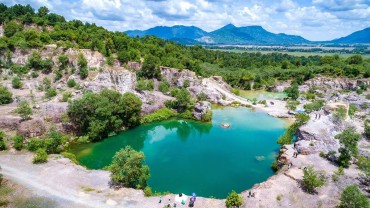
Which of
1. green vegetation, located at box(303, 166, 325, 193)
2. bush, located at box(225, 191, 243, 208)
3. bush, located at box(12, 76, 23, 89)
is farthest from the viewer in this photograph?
bush, located at box(12, 76, 23, 89)

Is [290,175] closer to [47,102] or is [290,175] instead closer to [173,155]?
[173,155]

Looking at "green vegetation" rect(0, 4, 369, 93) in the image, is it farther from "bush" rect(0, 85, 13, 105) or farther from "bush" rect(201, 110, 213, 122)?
"bush" rect(201, 110, 213, 122)

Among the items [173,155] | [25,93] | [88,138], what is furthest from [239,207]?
[25,93]

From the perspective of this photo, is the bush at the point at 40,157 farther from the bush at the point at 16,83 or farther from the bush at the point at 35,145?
the bush at the point at 16,83

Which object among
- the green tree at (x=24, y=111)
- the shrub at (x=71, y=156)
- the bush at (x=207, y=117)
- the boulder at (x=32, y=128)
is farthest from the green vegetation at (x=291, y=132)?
the green tree at (x=24, y=111)

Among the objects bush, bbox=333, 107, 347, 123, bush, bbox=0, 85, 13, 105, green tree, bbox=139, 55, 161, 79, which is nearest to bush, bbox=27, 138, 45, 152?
bush, bbox=0, 85, 13, 105
